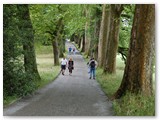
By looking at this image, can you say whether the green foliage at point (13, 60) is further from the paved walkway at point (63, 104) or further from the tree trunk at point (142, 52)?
the tree trunk at point (142, 52)

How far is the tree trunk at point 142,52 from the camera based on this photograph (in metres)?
10.5

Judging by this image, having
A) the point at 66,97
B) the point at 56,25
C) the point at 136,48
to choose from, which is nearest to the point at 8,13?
the point at 66,97

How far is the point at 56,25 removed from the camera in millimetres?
28859

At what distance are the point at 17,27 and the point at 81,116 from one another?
14.0ft

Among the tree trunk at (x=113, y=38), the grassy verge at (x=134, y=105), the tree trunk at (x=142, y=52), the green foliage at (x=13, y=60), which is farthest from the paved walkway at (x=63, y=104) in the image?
the tree trunk at (x=113, y=38)

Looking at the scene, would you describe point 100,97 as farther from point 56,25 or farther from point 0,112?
point 56,25

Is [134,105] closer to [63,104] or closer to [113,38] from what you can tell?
[63,104]

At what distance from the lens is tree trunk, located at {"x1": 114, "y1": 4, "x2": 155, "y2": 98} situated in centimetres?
1051

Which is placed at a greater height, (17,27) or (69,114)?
(17,27)

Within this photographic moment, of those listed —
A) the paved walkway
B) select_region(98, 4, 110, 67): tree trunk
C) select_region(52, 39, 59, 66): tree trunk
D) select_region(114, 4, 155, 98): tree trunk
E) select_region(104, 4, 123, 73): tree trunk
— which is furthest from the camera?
select_region(52, 39, 59, 66): tree trunk

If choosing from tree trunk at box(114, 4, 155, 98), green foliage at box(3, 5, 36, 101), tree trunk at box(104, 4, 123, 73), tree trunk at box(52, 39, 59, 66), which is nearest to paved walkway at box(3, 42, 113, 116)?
green foliage at box(3, 5, 36, 101)

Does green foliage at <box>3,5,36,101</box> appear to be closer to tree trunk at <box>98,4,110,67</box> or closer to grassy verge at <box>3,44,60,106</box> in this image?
grassy verge at <box>3,44,60,106</box>

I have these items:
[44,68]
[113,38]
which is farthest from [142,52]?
[44,68]

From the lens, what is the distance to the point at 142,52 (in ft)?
35.4
